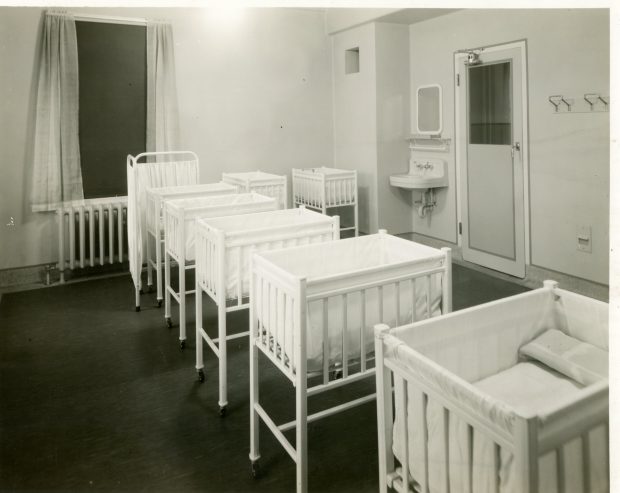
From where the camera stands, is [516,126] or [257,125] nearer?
[516,126]

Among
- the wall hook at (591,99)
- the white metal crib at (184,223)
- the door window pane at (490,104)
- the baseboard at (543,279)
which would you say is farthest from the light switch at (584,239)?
the white metal crib at (184,223)

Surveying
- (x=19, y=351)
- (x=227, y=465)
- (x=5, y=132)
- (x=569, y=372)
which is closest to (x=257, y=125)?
(x=5, y=132)

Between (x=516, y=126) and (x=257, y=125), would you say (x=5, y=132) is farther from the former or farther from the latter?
(x=516, y=126)

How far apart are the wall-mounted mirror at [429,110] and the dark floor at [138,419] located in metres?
2.55

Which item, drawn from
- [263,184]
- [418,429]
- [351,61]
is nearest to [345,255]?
[418,429]

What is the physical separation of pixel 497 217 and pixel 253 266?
2858 millimetres

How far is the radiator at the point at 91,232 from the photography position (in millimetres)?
4172

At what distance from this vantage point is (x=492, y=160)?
4.21m

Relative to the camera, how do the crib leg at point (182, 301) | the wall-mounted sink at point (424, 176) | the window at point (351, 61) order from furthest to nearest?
1. the window at point (351, 61)
2. the wall-mounted sink at point (424, 176)
3. the crib leg at point (182, 301)

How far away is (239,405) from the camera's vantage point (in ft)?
7.88

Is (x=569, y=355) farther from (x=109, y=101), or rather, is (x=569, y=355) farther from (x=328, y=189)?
(x=109, y=101)

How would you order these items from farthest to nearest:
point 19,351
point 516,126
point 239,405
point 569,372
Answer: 1. point 516,126
2. point 19,351
3. point 239,405
4. point 569,372

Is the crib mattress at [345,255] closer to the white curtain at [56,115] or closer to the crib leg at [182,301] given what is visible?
the crib leg at [182,301]

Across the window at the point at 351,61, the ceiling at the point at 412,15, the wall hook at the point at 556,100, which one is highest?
the ceiling at the point at 412,15
